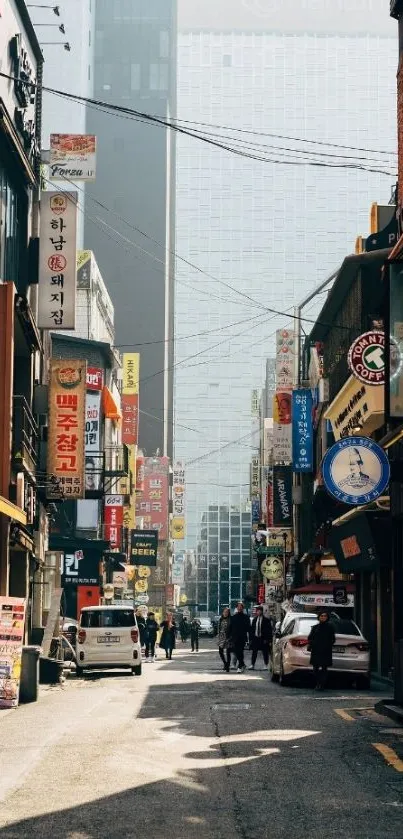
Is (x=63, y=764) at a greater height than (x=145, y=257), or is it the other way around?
(x=145, y=257)

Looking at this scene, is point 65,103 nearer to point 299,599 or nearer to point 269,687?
point 299,599

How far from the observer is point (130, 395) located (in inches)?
3996

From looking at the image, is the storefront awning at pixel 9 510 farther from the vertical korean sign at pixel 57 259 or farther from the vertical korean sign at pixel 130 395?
the vertical korean sign at pixel 130 395

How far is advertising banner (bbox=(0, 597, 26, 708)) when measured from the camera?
20734 millimetres

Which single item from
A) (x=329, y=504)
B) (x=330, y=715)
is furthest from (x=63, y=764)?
(x=329, y=504)

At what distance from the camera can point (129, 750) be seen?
1372 centimetres

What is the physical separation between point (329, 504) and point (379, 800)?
Result: 43862mm

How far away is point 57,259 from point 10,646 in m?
15.0

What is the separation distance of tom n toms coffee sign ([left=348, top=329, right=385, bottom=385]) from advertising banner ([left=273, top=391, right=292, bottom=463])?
1454 inches

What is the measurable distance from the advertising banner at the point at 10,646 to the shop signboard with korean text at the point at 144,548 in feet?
218

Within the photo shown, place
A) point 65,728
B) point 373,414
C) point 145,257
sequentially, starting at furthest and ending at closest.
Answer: point 145,257 → point 373,414 → point 65,728

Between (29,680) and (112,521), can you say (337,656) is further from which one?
(112,521)

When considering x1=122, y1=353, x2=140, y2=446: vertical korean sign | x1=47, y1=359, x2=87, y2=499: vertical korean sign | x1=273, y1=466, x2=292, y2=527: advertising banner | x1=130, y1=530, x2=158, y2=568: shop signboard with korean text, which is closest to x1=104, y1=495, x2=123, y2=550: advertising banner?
x1=273, y1=466, x2=292, y2=527: advertising banner

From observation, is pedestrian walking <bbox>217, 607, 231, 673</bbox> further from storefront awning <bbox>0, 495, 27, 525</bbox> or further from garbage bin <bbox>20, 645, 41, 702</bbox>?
garbage bin <bbox>20, 645, 41, 702</bbox>
